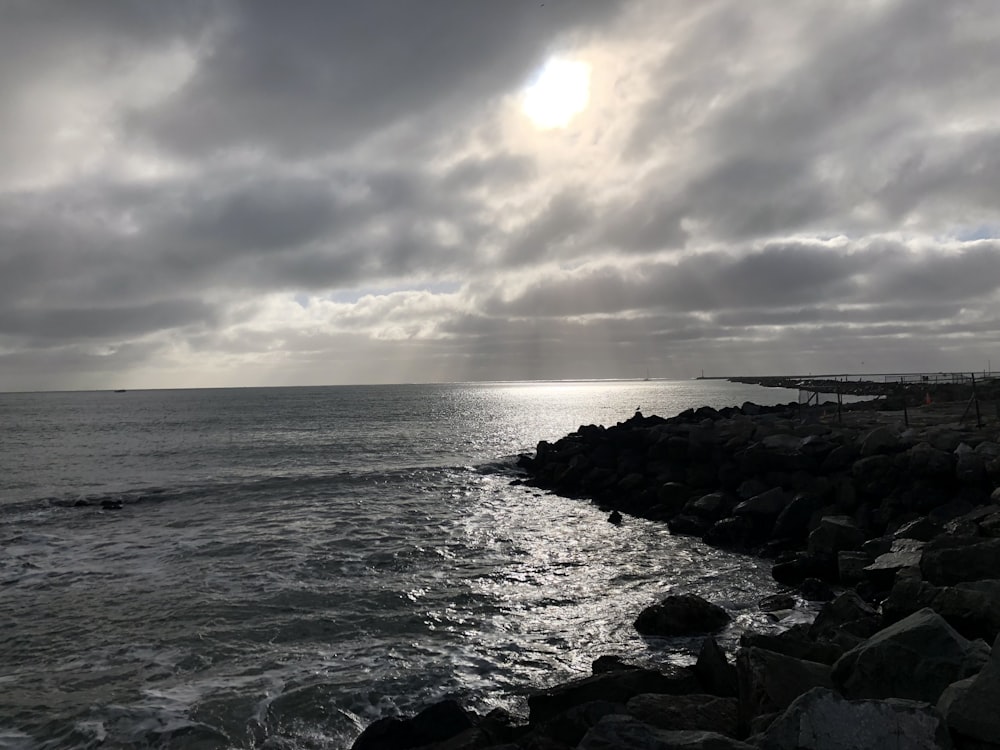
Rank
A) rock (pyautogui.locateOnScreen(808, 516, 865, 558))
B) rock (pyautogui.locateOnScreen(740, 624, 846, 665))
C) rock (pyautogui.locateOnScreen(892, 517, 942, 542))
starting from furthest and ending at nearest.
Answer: rock (pyautogui.locateOnScreen(808, 516, 865, 558)) < rock (pyautogui.locateOnScreen(892, 517, 942, 542)) < rock (pyautogui.locateOnScreen(740, 624, 846, 665))

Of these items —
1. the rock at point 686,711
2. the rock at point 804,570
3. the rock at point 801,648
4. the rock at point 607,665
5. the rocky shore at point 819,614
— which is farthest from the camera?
the rock at point 804,570

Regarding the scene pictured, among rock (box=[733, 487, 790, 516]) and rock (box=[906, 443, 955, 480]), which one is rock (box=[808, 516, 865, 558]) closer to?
rock (box=[733, 487, 790, 516])

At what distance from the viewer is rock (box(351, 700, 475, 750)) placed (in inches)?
281

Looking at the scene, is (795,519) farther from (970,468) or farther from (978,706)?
(978,706)

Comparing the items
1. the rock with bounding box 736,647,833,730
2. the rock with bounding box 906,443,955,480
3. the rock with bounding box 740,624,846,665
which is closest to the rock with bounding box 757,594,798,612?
the rock with bounding box 740,624,846,665

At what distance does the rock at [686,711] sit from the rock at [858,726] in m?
1.68

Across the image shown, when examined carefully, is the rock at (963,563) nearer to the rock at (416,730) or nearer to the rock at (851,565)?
the rock at (851,565)

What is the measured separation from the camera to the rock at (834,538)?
14344mm

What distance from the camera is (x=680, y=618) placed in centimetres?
1119

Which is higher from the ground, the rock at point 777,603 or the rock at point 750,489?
the rock at point 750,489

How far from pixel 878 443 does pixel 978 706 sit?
16732mm

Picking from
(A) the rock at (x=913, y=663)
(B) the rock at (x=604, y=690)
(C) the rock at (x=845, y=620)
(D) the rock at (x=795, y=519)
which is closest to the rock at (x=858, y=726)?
(A) the rock at (x=913, y=663)

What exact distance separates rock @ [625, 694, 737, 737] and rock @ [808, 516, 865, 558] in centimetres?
862

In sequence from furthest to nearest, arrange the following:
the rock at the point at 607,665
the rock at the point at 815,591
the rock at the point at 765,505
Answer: the rock at the point at 765,505
the rock at the point at 815,591
the rock at the point at 607,665
